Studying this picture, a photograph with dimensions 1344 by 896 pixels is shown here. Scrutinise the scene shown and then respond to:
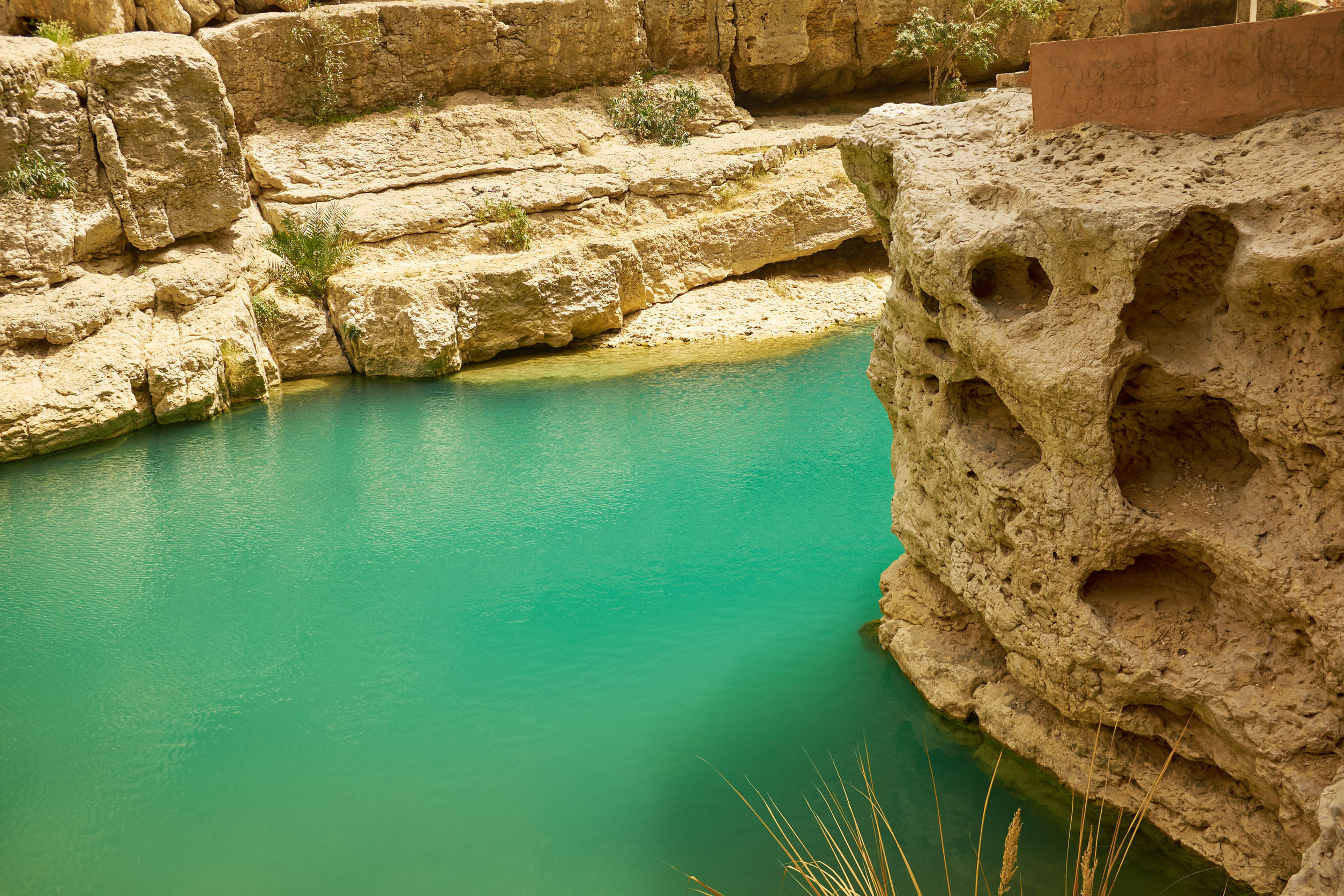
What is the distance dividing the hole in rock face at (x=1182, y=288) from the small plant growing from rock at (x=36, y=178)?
51.3 feet

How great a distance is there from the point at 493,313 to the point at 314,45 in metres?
7.84

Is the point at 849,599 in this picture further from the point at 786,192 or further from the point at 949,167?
the point at 786,192

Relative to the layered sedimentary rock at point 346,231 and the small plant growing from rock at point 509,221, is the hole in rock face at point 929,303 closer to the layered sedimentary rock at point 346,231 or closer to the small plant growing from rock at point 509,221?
the layered sedimentary rock at point 346,231

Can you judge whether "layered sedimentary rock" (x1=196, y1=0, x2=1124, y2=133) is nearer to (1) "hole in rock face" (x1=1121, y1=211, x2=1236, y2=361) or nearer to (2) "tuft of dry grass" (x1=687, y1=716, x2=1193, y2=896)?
(1) "hole in rock face" (x1=1121, y1=211, x2=1236, y2=361)

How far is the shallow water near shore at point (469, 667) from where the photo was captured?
17.6ft

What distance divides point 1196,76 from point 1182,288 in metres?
1.05

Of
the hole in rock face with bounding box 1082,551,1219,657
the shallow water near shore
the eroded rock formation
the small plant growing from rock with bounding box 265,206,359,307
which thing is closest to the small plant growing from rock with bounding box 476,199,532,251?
the small plant growing from rock with bounding box 265,206,359,307

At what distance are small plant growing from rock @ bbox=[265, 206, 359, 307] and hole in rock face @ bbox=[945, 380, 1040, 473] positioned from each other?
13432mm

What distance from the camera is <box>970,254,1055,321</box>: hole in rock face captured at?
527 centimetres

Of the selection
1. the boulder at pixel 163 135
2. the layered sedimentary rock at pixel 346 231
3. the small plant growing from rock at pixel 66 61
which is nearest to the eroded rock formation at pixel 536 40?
the layered sedimentary rock at pixel 346 231

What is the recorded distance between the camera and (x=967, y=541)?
5.76 metres

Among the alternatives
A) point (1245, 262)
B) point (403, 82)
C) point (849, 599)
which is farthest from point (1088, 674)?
point (403, 82)

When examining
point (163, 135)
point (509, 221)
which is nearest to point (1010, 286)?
point (509, 221)

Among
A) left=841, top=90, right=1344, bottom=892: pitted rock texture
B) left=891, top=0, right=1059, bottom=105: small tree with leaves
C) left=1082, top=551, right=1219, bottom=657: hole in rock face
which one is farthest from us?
left=891, top=0, right=1059, bottom=105: small tree with leaves
